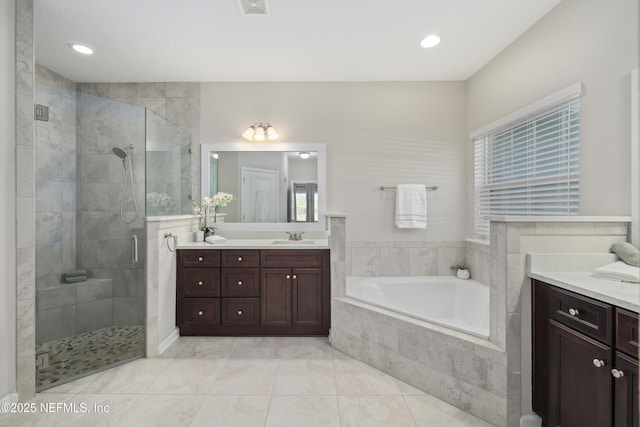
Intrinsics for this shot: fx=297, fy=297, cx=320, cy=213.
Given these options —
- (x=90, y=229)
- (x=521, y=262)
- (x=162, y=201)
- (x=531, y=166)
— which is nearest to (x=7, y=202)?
(x=90, y=229)

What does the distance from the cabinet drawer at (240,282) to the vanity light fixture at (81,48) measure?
225cm

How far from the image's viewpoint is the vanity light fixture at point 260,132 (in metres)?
3.21

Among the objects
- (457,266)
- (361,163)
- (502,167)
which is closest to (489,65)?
(502,167)

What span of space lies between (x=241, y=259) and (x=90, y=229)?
46.6 inches

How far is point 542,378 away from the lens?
1.50m

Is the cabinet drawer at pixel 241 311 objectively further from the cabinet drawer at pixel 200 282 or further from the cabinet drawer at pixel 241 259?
the cabinet drawer at pixel 241 259

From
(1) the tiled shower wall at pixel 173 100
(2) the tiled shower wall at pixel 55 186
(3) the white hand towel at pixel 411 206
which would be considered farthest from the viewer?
(1) the tiled shower wall at pixel 173 100

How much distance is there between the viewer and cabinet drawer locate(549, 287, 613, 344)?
118 centimetres

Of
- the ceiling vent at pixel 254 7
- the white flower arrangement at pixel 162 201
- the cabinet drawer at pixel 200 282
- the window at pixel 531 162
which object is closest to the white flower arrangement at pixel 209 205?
the white flower arrangement at pixel 162 201

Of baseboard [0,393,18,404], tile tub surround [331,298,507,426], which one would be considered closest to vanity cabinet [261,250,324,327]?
tile tub surround [331,298,507,426]

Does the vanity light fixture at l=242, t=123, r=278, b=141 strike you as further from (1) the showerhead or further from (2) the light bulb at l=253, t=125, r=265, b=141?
(1) the showerhead

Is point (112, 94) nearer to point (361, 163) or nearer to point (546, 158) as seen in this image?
point (361, 163)

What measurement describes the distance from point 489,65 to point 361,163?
1.50 metres

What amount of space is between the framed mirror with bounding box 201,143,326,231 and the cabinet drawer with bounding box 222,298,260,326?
833 millimetres
